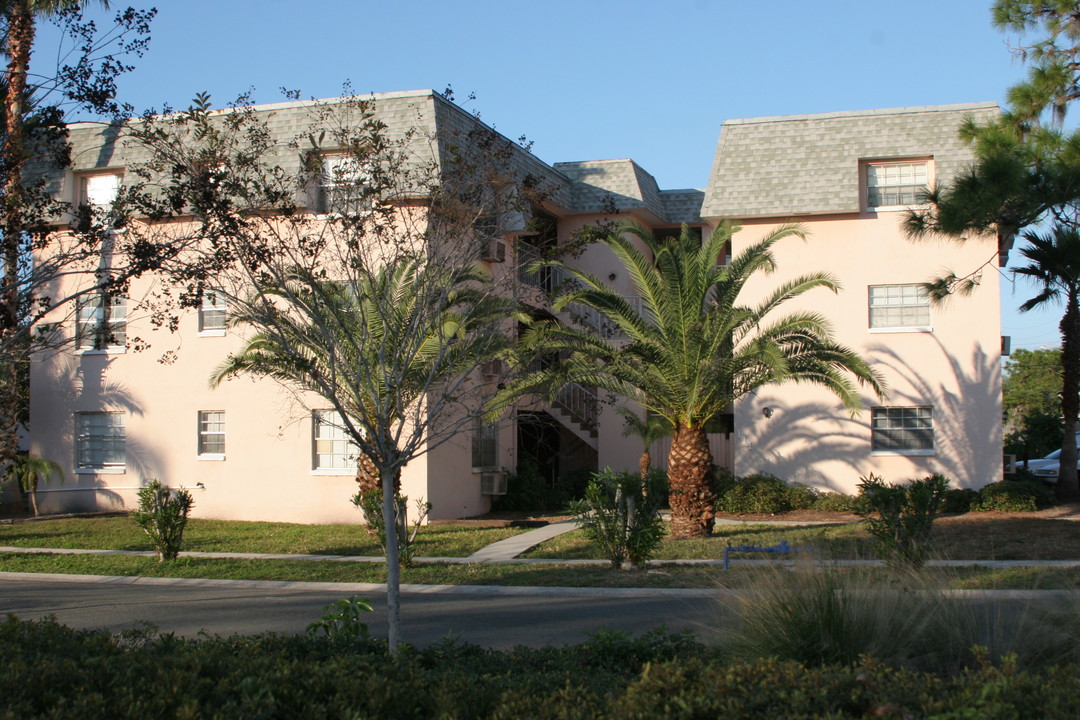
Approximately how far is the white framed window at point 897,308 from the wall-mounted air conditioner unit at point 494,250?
519 inches

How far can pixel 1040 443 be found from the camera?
36562 mm

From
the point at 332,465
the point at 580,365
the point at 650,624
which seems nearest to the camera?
the point at 650,624

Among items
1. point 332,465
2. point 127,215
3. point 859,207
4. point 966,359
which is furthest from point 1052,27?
point 332,465

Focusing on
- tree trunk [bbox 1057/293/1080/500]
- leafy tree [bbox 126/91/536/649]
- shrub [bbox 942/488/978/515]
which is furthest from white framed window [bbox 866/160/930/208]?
leafy tree [bbox 126/91/536/649]

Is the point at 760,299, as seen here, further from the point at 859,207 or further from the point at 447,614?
the point at 447,614

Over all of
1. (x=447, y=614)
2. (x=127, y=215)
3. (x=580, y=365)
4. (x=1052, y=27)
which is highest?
(x=1052, y=27)

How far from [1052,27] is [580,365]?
9.47 meters

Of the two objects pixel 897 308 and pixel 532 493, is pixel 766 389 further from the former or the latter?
pixel 532 493

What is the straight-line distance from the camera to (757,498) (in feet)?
75.5

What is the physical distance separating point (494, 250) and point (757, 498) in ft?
41.9

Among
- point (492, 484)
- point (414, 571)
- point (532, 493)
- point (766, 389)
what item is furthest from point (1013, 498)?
point (414, 571)

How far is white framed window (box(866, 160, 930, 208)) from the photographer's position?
23844 mm

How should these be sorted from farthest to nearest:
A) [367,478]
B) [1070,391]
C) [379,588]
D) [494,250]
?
1. [1070,391]
2. [367,478]
3. [379,588]
4. [494,250]

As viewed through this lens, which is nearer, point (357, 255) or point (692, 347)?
point (357, 255)
